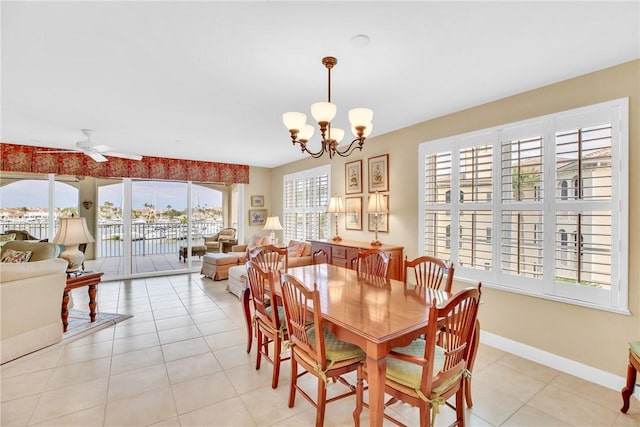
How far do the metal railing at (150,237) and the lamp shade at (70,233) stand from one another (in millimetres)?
2781

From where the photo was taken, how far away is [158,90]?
2881 millimetres

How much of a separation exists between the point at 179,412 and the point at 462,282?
9.90 feet

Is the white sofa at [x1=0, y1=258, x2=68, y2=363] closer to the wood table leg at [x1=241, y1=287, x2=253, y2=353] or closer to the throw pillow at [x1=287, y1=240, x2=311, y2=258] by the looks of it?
the wood table leg at [x1=241, y1=287, x2=253, y2=353]

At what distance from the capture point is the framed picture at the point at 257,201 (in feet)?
24.8

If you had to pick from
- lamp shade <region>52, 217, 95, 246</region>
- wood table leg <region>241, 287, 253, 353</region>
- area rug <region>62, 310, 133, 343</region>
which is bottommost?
area rug <region>62, 310, 133, 343</region>

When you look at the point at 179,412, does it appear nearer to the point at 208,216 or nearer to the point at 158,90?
the point at 158,90

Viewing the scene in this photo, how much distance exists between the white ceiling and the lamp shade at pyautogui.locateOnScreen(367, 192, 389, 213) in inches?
43.4

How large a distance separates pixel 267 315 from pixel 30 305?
93.9 inches

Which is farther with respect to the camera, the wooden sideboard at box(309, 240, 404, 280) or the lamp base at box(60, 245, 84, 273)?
the wooden sideboard at box(309, 240, 404, 280)

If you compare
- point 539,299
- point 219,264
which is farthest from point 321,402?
point 219,264

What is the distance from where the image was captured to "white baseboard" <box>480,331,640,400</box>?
93.5 inches

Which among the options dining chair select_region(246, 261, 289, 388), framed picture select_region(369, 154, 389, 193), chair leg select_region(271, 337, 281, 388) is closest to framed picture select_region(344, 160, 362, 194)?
framed picture select_region(369, 154, 389, 193)

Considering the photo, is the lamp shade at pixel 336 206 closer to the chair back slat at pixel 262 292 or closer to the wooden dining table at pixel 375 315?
the wooden dining table at pixel 375 315

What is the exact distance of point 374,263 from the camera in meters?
3.17
